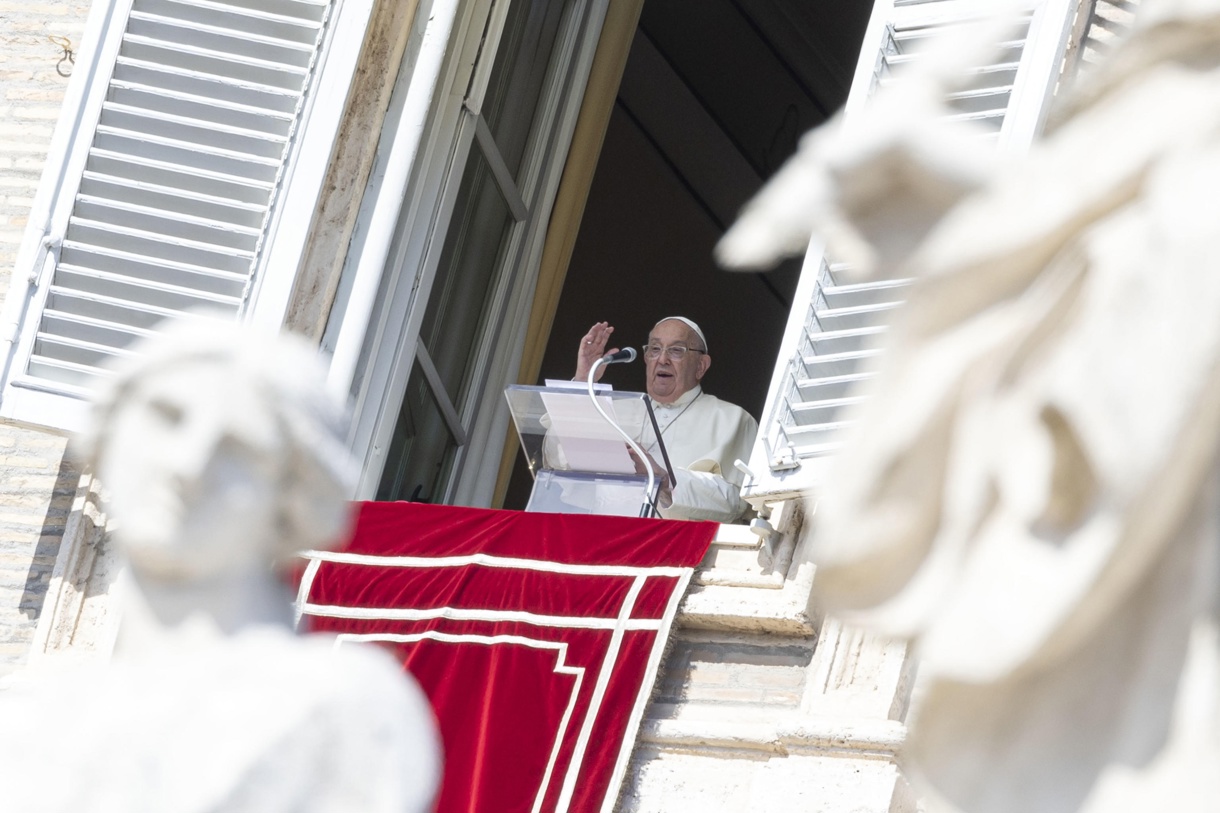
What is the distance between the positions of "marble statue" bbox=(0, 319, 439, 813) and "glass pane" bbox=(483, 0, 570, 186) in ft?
18.4

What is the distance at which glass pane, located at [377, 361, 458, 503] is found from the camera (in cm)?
754

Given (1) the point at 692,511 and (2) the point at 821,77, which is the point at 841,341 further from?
(2) the point at 821,77

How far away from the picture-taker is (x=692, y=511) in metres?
7.11

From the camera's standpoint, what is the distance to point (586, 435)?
21.5ft

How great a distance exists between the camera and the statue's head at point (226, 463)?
2244 mm

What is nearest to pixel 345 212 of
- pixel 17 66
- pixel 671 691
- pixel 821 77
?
pixel 17 66

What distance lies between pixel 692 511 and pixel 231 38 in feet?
6.06

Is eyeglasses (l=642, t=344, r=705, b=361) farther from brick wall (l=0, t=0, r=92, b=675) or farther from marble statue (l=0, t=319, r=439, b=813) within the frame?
marble statue (l=0, t=319, r=439, b=813)

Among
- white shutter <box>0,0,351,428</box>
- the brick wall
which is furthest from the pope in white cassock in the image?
the brick wall

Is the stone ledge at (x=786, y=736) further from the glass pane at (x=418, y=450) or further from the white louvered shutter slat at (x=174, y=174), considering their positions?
the white louvered shutter slat at (x=174, y=174)

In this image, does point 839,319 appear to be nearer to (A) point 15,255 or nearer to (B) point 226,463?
(A) point 15,255

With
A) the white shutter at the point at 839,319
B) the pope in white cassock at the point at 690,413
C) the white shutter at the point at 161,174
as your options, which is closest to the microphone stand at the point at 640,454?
the white shutter at the point at 839,319

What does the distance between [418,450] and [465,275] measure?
630 millimetres

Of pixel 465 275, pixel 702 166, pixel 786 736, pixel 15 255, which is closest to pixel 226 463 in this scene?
pixel 786 736
